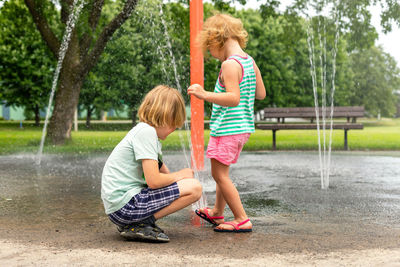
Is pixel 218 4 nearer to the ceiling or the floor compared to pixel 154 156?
nearer to the ceiling

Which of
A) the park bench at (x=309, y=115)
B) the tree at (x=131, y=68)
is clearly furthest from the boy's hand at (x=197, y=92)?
the tree at (x=131, y=68)

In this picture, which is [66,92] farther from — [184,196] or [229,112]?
[184,196]

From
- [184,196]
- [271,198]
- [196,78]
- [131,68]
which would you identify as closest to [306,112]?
[196,78]

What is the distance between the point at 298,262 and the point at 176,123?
114 centimetres

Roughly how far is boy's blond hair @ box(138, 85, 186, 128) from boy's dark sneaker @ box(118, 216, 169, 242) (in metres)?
0.62

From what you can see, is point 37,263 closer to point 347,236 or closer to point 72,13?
point 347,236

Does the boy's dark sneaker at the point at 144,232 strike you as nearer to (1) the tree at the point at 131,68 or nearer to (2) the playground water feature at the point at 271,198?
(2) the playground water feature at the point at 271,198

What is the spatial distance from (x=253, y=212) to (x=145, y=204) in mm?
1490

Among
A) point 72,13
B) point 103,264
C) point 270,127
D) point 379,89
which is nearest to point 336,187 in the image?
point 103,264

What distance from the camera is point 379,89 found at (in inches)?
1699

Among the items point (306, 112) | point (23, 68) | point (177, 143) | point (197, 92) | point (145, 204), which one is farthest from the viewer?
point (23, 68)

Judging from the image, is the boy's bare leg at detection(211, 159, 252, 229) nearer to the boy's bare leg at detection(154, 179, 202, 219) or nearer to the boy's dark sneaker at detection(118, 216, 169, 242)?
the boy's bare leg at detection(154, 179, 202, 219)

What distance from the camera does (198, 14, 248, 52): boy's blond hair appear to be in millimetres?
3654

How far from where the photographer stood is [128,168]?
3273mm
